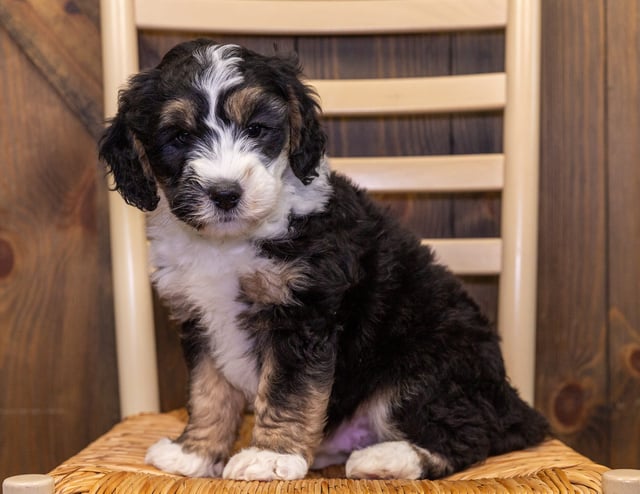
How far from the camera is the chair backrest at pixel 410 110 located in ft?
8.36

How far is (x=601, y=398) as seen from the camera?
3062 mm

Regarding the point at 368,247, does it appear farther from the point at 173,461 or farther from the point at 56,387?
the point at 56,387

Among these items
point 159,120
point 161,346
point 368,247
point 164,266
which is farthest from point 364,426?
point 161,346

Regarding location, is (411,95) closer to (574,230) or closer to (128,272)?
(574,230)

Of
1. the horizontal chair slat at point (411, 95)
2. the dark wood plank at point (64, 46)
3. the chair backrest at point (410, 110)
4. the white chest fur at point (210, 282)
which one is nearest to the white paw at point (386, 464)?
the white chest fur at point (210, 282)

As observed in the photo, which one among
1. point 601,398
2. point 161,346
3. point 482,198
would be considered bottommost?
point 601,398

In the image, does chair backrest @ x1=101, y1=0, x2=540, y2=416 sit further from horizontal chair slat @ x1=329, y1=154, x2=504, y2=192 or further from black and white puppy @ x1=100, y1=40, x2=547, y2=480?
black and white puppy @ x1=100, y1=40, x2=547, y2=480

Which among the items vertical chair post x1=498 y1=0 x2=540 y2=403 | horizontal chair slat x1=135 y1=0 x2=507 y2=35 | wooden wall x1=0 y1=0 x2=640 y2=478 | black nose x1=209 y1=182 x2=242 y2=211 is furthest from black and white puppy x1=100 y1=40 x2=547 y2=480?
wooden wall x1=0 y1=0 x2=640 y2=478

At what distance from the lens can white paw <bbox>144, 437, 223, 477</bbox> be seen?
6.69ft

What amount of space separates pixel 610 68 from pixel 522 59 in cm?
54

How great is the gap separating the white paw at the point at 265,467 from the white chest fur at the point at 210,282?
245 mm

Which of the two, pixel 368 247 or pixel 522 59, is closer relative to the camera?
pixel 368 247

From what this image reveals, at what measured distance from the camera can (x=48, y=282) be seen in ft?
9.97

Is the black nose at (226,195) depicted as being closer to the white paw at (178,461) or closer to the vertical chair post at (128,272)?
the white paw at (178,461)
